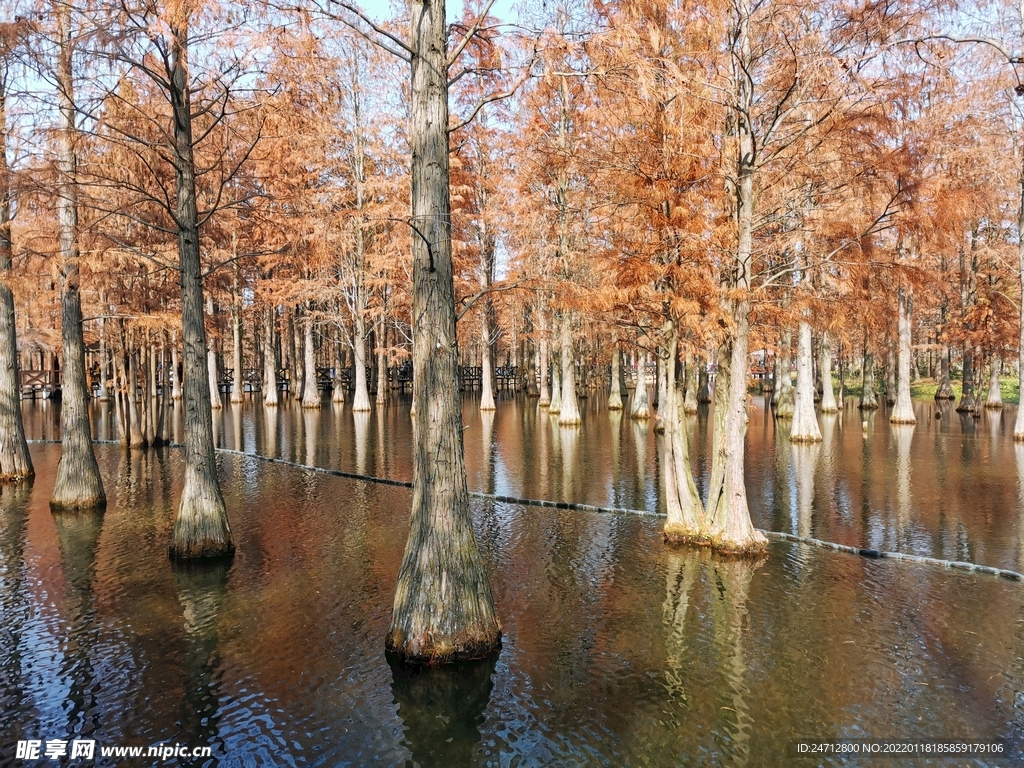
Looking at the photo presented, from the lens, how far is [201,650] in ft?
22.3

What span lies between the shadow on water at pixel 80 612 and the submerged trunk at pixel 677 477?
297 inches

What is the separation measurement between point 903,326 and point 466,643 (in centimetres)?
2796

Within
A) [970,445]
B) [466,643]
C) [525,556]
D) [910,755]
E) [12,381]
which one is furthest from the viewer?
[970,445]

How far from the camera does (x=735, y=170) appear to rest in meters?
9.72

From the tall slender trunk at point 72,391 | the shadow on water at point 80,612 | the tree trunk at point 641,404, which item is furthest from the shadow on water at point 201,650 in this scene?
the tree trunk at point 641,404

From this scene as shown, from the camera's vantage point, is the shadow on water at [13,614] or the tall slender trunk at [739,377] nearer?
the shadow on water at [13,614]

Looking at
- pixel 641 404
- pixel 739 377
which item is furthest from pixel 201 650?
pixel 641 404

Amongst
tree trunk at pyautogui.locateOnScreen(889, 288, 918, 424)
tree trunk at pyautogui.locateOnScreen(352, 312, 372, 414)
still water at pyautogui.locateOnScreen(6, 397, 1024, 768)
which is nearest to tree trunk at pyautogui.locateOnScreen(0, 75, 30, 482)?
still water at pyautogui.locateOnScreen(6, 397, 1024, 768)

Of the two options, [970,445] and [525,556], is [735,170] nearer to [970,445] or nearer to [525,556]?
[525,556]

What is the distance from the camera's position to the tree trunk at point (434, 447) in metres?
6.23

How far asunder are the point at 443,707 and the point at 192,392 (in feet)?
20.0

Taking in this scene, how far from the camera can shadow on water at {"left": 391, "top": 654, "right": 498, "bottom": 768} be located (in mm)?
5168

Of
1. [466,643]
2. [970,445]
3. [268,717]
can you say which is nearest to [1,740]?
[268,717]

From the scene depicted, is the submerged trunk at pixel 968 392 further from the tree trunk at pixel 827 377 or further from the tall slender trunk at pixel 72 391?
the tall slender trunk at pixel 72 391
